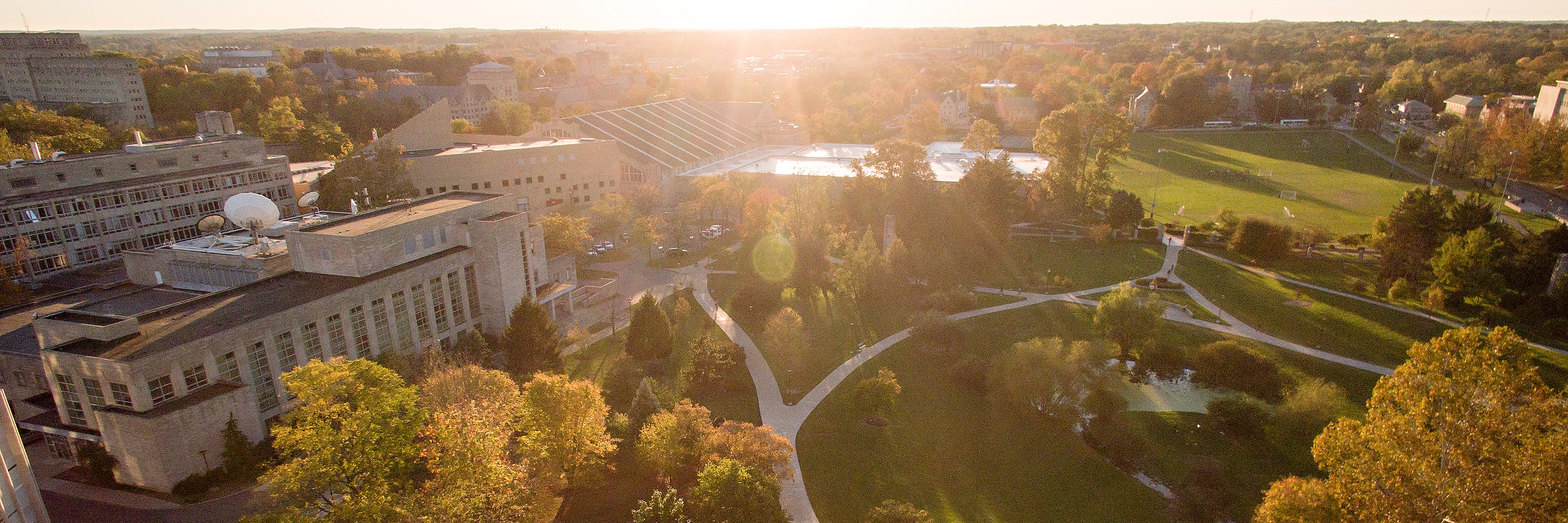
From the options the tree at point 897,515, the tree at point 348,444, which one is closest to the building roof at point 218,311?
the tree at point 348,444

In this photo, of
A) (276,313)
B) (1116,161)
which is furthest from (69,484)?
(1116,161)

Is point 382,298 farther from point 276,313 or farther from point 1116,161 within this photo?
point 1116,161

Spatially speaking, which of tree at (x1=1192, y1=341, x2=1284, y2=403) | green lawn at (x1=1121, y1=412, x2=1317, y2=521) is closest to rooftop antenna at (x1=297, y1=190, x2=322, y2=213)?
green lawn at (x1=1121, y1=412, x2=1317, y2=521)

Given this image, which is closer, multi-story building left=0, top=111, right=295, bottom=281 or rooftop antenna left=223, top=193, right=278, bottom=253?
rooftop antenna left=223, top=193, right=278, bottom=253

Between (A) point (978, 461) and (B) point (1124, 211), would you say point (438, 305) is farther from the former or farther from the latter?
(B) point (1124, 211)

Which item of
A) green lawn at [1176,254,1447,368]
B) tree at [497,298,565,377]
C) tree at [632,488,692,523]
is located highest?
tree at [497,298,565,377]

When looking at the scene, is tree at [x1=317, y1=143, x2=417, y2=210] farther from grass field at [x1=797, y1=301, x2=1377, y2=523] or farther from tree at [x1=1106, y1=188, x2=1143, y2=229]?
tree at [x1=1106, y1=188, x2=1143, y2=229]

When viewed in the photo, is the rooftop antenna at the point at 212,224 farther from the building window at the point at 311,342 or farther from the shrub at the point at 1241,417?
the shrub at the point at 1241,417

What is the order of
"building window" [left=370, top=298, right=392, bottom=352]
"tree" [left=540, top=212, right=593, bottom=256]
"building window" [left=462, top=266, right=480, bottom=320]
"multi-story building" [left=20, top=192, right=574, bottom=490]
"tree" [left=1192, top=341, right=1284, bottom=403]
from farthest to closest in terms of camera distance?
"tree" [left=540, top=212, right=593, bottom=256]
"building window" [left=462, top=266, right=480, bottom=320]
"tree" [left=1192, top=341, right=1284, bottom=403]
"building window" [left=370, top=298, right=392, bottom=352]
"multi-story building" [left=20, top=192, right=574, bottom=490]

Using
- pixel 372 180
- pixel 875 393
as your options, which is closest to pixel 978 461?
pixel 875 393
